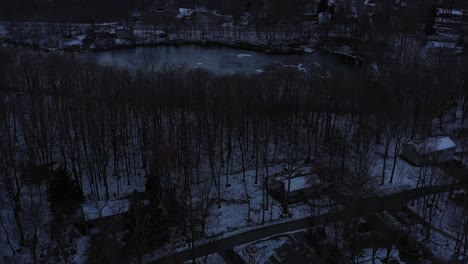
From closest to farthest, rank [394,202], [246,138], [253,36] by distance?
1. [394,202]
2. [246,138]
3. [253,36]

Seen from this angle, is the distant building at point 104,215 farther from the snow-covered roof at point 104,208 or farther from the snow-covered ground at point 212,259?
the snow-covered ground at point 212,259

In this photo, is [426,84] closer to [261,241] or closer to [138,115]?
[261,241]

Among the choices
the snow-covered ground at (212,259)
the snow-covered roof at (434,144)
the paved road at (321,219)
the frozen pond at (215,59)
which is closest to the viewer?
the snow-covered ground at (212,259)

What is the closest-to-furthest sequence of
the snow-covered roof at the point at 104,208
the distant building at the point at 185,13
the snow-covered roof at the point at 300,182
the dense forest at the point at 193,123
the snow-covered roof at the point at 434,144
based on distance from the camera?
the snow-covered roof at the point at 104,208 → the snow-covered roof at the point at 300,182 → the dense forest at the point at 193,123 → the snow-covered roof at the point at 434,144 → the distant building at the point at 185,13

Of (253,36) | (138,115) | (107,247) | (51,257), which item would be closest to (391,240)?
(107,247)

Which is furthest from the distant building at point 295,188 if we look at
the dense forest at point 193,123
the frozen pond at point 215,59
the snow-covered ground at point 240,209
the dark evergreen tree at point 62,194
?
the frozen pond at point 215,59

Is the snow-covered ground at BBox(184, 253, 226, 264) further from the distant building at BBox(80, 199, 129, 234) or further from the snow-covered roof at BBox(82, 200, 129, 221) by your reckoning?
the snow-covered roof at BBox(82, 200, 129, 221)

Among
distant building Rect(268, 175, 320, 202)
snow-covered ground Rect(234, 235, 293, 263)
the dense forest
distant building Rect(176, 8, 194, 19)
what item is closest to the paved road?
snow-covered ground Rect(234, 235, 293, 263)
